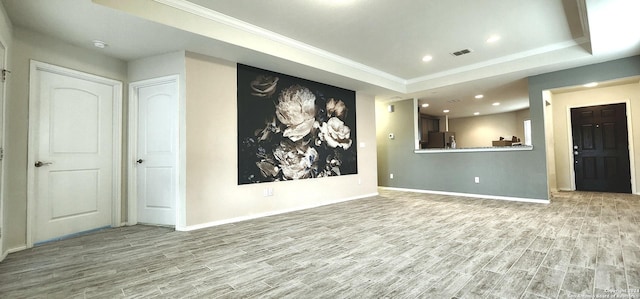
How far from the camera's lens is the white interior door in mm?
3725

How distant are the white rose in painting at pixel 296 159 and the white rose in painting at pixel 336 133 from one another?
1.44ft

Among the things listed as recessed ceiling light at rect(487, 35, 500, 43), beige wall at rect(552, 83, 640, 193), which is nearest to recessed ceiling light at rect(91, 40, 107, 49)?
recessed ceiling light at rect(487, 35, 500, 43)

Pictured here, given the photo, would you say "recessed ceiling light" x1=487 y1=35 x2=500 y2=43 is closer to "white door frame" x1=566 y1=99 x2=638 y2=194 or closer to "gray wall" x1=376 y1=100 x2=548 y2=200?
"gray wall" x1=376 y1=100 x2=548 y2=200

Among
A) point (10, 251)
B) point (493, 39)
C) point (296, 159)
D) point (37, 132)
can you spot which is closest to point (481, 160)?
point (493, 39)

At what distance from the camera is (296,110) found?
489cm

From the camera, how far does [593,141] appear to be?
20.1 ft

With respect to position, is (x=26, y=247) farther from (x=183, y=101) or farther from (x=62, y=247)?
(x=183, y=101)

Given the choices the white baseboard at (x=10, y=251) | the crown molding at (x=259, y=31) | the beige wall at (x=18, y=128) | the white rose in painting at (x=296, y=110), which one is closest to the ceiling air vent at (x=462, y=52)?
the crown molding at (x=259, y=31)

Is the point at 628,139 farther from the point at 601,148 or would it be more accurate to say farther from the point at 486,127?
the point at 486,127

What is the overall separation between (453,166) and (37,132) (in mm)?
7042

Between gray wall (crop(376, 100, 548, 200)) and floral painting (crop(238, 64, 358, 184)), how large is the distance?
177cm

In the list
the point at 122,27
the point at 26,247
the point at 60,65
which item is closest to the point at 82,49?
the point at 60,65

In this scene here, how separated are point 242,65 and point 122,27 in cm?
155

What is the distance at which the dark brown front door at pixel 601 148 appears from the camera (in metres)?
5.77
